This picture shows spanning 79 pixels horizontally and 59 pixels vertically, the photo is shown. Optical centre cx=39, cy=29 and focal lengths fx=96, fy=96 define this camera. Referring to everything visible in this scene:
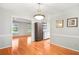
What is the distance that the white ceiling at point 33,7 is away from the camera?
1.62 metres

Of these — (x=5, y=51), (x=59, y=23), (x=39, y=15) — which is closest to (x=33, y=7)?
(x=39, y=15)

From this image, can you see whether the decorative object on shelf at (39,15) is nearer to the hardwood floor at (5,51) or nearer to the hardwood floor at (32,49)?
the hardwood floor at (32,49)

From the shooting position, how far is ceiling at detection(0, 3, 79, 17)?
1.63 m

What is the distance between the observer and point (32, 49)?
5.64 feet

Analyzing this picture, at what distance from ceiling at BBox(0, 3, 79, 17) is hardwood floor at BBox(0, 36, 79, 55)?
0.48 meters

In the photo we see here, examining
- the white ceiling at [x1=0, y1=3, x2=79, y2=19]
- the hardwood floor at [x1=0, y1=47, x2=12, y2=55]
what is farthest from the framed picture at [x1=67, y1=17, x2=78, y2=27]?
the hardwood floor at [x1=0, y1=47, x2=12, y2=55]

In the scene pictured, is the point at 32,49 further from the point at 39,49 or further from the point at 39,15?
the point at 39,15

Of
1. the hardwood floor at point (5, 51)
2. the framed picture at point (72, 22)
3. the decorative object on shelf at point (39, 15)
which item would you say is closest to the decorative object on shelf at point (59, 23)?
the framed picture at point (72, 22)

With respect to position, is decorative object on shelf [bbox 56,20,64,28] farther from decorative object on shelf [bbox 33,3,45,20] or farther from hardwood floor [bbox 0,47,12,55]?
hardwood floor [bbox 0,47,12,55]

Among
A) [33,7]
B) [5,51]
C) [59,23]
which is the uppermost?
[33,7]

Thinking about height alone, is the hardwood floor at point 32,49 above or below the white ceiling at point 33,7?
below

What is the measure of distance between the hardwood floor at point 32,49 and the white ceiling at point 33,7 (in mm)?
486
